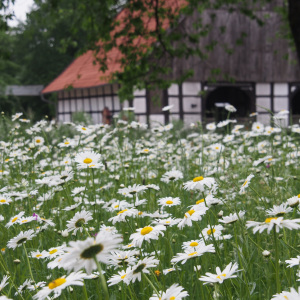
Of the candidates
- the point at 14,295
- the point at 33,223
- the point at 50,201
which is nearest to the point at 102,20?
the point at 50,201

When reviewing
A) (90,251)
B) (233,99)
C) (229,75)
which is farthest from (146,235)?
(233,99)

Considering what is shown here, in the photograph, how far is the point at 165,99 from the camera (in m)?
14.1

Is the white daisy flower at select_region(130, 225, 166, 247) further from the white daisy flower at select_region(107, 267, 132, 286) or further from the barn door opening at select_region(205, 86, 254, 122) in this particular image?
the barn door opening at select_region(205, 86, 254, 122)

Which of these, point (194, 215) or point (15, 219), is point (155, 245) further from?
point (15, 219)

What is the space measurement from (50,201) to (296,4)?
6048 millimetres

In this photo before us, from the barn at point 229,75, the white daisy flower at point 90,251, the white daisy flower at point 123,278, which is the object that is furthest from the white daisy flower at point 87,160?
the barn at point 229,75

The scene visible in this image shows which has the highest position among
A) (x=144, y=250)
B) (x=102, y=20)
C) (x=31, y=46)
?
(x=31, y=46)

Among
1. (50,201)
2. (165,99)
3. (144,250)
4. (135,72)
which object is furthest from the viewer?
(165,99)

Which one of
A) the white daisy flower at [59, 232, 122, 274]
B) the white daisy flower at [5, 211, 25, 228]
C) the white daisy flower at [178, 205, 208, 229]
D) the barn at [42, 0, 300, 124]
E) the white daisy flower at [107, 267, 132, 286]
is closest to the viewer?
the white daisy flower at [59, 232, 122, 274]

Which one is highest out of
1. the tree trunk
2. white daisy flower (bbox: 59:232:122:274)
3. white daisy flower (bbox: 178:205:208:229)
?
the tree trunk

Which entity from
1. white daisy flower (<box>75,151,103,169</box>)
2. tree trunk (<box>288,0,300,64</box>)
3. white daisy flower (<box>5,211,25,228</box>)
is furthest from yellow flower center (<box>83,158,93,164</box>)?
tree trunk (<box>288,0,300,64</box>)

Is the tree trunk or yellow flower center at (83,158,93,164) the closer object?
yellow flower center at (83,158,93,164)

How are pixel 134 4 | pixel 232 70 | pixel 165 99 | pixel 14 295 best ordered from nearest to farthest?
1. pixel 14 295
2. pixel 134 4
3. pixel 165 99
4. pixel 232 70

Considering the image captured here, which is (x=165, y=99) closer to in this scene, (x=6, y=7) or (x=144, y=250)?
(x=6, y=7)
